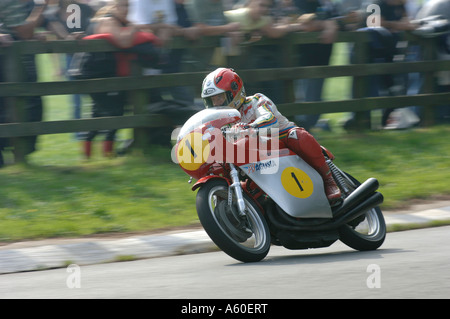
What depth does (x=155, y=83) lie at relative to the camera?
1013cm

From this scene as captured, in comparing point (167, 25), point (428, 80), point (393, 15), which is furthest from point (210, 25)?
point (428, 80)

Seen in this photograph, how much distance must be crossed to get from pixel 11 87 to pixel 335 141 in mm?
4301

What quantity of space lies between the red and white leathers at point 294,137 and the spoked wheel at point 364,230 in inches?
12.0

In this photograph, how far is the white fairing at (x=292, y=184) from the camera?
6.35 metres

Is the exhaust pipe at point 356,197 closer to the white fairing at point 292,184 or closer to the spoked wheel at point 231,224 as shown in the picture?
the white fairing at point 292,184

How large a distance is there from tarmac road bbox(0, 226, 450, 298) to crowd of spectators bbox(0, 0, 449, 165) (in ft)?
12.6

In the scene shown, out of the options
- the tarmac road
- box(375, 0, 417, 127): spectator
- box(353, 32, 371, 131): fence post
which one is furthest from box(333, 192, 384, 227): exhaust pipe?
box(375, 0, 417, 127): spectator

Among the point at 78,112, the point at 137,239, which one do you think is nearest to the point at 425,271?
the point at 137,239

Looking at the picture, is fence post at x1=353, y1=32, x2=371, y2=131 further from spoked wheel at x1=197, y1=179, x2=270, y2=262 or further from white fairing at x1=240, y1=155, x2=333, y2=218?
spoked wheel at x1=197, y1=179, x2=270, y2=262

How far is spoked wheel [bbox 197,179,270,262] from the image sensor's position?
231 inches

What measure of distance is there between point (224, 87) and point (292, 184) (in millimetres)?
930

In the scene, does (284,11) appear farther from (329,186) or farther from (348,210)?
(348,210)

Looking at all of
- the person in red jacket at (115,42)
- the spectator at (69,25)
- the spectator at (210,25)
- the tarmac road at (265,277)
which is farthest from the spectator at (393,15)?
the tarmac road at (265,277)

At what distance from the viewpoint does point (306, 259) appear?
644 cm
